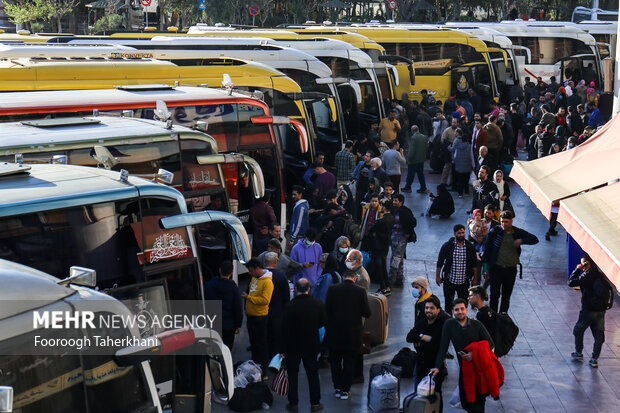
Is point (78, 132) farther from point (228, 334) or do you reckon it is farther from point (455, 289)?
point (455, 289)

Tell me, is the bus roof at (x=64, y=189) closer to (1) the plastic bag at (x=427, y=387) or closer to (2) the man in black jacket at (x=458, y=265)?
(1) the plastic bag at (x=427, y=387)

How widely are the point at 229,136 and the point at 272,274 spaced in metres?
4.52

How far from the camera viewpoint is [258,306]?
10.8m

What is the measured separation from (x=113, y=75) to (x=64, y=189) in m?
8.56

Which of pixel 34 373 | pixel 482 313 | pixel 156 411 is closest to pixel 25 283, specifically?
pixel 34 373

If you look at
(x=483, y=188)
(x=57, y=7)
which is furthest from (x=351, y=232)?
(x=57, y=7)

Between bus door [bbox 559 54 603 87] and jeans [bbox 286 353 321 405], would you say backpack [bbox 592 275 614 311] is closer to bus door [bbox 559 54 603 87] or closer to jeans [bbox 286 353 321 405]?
jeans [bbox 286 353 321 405]

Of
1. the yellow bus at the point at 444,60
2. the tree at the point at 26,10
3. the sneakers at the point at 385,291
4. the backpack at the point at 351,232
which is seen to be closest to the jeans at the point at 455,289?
the sneakers at the point at 385,291

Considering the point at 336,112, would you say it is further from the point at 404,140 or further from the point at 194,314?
the point at 194,314

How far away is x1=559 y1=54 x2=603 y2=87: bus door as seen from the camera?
39031mm

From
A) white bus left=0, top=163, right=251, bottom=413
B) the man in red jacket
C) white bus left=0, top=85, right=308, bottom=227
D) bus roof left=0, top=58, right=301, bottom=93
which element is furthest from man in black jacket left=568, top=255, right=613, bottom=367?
bus roof left=0, top=58, right=301, bottom=93

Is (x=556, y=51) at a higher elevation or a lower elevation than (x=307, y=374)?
higher

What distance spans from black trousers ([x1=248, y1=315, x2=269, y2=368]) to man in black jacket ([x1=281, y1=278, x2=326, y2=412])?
2.68 ft

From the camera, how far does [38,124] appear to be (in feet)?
36.4
